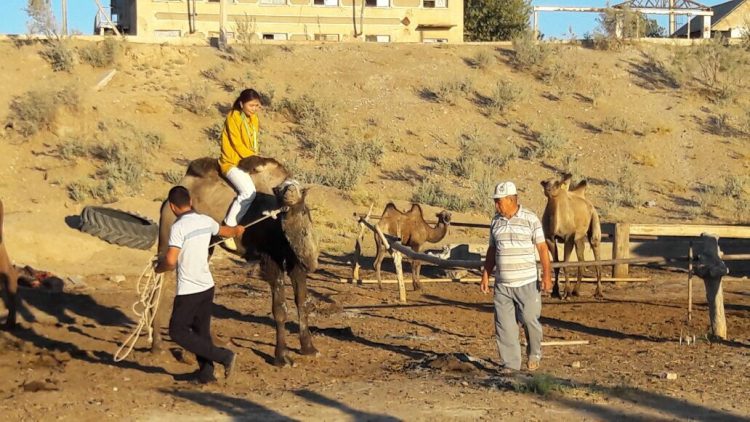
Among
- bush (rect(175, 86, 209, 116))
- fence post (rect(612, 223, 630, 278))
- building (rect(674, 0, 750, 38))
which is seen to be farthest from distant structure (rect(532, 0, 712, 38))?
fence post (rect(612, 223, 630, 278))

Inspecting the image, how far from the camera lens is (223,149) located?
35.9ft

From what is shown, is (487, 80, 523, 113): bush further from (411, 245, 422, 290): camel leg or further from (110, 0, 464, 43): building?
(411, 245, 422, 290): camel leg

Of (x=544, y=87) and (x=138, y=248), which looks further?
(x=544, y=87)

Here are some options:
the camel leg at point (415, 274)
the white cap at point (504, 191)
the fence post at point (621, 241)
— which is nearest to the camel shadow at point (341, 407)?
the white cap at point (504, 191)

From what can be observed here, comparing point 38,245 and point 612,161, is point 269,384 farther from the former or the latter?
point 612,161

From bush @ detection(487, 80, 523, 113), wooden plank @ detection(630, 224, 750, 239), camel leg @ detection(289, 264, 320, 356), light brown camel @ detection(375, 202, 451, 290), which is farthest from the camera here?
bush @ detection(487, 80, 523, 113)

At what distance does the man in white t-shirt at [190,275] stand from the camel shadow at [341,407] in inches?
34.0

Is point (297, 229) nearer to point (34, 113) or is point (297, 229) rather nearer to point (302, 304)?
point (302, 304)

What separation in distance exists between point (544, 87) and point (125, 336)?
29.8m

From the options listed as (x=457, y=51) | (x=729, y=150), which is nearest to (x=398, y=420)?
(x=729, y=150)

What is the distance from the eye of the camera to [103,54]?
129 feet

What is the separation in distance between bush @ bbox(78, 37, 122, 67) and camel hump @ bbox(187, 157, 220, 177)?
96.6 ft

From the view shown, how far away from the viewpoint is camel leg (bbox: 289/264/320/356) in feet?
33.9

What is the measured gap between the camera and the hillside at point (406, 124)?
30.7 m
